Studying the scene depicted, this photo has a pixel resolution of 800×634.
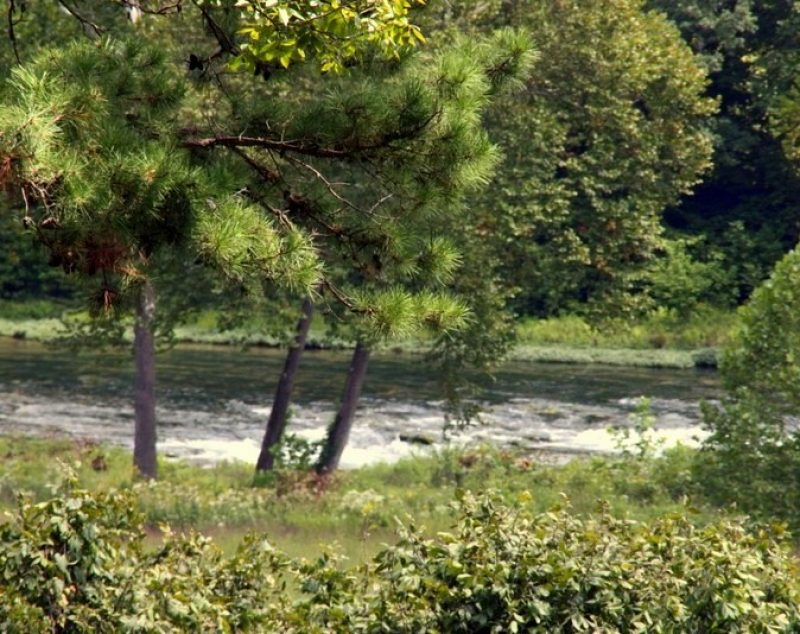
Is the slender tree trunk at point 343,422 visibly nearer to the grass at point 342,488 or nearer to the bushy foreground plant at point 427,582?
the grass at point 342,488

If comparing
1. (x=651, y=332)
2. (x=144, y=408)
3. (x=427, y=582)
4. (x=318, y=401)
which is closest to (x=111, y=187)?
(x=427, y=582)

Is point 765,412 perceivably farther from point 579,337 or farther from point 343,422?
point 579,337

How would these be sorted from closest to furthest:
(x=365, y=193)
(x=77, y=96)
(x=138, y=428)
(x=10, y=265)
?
(x=77, y=96) < (x=365, y=193) < (x=138, y=428) < (x=10, y=265)

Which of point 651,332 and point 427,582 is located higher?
point 427,582

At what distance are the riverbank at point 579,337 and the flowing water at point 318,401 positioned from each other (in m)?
1.16

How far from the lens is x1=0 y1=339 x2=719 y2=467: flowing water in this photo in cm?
2897

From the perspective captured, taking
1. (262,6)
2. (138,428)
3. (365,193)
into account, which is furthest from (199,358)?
(262,6)

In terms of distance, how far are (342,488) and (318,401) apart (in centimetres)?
1213

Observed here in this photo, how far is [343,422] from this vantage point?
78.6ft

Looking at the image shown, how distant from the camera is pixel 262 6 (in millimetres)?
9188

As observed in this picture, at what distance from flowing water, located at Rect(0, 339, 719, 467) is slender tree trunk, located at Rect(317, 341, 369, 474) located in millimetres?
1077

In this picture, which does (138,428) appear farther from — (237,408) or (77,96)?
(77,96)

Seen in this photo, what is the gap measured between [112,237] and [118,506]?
1.72m

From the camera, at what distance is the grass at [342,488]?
61.1 feet
